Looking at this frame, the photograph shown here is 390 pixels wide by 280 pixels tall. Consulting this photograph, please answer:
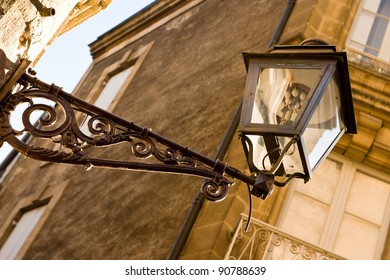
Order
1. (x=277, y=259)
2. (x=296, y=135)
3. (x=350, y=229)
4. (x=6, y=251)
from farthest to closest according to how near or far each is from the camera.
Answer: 1. (x=6, y=251)
2. (x=350, y=229)
3. (x=277, y=259)
4. (x=296, y=135)

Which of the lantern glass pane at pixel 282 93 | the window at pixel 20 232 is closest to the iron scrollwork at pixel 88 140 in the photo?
the lantern glass pane at pixel 282 93

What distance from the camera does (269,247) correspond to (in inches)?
275

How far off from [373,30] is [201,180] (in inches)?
136

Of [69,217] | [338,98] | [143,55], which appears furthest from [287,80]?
[143,55]

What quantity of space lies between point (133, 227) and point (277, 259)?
242 centimetres

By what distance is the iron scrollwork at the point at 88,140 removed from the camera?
3.54 m

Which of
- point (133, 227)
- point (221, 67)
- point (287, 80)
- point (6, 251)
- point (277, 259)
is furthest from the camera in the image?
point (6, 251)

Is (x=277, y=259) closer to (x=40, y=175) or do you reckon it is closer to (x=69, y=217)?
(x=69, y=217)

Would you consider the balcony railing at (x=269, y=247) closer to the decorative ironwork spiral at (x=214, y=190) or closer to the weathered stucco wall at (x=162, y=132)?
the weathered stucco wall at (x=162, y=132)

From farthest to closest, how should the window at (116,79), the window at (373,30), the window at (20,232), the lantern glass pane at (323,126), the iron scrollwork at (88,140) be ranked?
the window at (116,79), the window at (20,232), the window at (373,30), the lantern glass pane at (323,126), the iron scrollwork at (88,140)

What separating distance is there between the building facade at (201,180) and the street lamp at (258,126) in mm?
3322

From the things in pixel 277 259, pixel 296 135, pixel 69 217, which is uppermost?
pixel 69 217

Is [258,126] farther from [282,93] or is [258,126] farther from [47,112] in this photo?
[47,112]

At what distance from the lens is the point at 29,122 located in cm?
359
